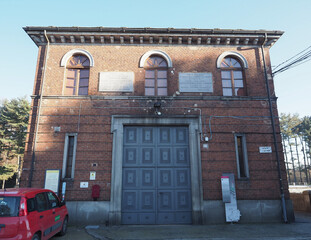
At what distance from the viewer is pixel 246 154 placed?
9.09m

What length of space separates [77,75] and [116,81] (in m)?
2.05

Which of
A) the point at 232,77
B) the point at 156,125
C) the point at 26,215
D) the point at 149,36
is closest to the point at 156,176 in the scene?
the point at 156,125

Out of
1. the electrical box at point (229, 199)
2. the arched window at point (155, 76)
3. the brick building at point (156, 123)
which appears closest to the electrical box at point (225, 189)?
the electrical box at point (229, 199)

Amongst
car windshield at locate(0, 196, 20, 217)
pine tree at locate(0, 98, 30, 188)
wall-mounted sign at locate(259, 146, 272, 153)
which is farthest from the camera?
pine tree at locate(0, 98, 30, 188)

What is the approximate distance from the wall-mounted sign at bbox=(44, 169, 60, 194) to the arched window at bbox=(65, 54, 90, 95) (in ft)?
12.2

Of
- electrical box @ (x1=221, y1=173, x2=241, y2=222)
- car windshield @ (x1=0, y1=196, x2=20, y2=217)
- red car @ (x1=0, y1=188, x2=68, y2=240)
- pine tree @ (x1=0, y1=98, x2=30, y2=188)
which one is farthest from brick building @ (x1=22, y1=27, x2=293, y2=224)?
pine tree @ (x1=0, y1=98, x2=30, y2=188)

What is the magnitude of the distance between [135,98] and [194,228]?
5.92 meters

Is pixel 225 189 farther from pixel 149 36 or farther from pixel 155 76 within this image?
pixel 149 36

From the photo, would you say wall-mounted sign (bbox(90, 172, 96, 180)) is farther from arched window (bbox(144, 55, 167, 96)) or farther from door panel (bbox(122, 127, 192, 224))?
arched window (bbox(144, 55, 167, 96))

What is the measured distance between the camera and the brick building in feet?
28.0

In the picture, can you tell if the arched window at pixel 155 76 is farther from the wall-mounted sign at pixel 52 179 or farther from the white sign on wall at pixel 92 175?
the wall-mounted sign at pixel 52 179

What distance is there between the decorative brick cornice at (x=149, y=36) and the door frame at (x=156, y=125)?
3961mm

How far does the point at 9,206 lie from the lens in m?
4.46

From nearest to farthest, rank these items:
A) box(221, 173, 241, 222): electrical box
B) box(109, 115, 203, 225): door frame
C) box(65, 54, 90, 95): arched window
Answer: box(221, 173, 241, 222): electrical box < box(109, 115, 203, 225): door frame < box(65, 54, 90, 95): arched window
